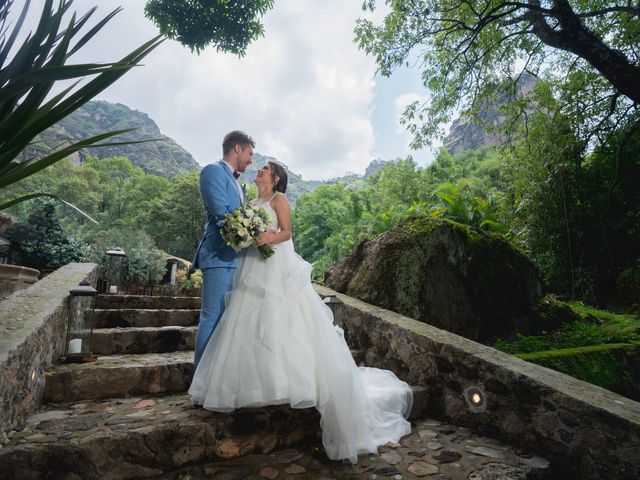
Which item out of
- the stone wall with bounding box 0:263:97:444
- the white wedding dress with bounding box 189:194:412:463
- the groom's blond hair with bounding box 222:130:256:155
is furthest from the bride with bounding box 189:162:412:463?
the stone wall with bounding box 0:263:97:444

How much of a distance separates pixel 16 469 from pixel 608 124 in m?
9.44

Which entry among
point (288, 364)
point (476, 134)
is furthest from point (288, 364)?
point (476, 134)

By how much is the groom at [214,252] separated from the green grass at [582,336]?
359 cm

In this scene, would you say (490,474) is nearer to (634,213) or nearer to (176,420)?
(176,420)

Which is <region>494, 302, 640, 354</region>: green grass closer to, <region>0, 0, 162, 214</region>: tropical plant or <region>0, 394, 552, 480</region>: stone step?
<region>0, 394, 552, 480</region>: stone step

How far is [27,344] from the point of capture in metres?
2.08

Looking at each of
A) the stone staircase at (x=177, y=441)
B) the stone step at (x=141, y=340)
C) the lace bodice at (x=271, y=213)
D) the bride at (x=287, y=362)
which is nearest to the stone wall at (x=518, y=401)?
the stone staircase at (x=177, y=441)

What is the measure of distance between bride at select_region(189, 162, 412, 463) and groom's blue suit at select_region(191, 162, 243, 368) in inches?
4.0

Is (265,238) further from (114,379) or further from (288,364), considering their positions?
(114,379)

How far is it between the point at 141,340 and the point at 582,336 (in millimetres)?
5644

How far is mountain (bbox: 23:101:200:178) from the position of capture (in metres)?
75.3

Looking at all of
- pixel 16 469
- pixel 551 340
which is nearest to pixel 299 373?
pixel 16 469

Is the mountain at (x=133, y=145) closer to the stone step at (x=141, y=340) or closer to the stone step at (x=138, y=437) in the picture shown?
the stone step at (x=141, y=340)

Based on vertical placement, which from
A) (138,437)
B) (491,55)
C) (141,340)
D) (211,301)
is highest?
(491,55)
